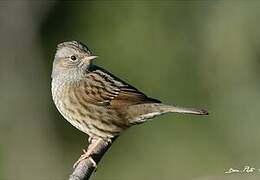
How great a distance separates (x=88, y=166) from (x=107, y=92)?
1.22 m

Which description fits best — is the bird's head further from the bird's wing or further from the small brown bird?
the bird's wing

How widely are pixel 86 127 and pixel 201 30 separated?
5.46m

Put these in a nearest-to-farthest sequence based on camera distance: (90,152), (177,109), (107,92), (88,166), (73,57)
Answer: (88,166) < (90,152) < (177,109) < (73,57) < (107,92)

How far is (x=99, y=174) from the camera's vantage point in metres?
12.0

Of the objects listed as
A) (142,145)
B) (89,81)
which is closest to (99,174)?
(142,145)

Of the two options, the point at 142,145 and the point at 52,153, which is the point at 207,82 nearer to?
the point at 142,145

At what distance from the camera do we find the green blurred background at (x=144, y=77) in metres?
11.0

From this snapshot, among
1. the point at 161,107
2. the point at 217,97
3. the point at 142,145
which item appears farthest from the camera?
the point at 142,145

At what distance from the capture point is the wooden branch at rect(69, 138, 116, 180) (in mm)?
5104

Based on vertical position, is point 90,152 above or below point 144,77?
above

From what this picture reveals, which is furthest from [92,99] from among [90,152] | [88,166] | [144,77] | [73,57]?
[144,77]

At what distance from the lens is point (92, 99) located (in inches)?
258

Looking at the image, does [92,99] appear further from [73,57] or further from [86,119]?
[73,57]

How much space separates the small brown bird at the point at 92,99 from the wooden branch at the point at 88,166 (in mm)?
185
